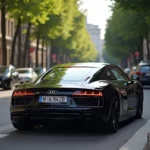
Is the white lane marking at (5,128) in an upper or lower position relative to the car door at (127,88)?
lower

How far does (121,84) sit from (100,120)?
1469 millimetres

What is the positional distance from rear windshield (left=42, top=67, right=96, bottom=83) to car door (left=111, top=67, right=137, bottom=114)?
29.3 inches

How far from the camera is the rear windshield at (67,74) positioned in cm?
956

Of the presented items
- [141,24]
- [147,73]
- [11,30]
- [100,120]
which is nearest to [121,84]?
[100,120]

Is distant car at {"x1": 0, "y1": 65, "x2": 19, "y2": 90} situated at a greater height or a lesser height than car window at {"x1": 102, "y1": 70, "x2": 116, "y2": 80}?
lesser

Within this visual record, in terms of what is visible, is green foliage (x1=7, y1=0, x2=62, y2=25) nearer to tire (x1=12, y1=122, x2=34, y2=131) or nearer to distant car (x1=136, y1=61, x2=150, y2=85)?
distant car (x1=136, y1=61, x2=150, y2=85)

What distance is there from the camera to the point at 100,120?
8984 mm

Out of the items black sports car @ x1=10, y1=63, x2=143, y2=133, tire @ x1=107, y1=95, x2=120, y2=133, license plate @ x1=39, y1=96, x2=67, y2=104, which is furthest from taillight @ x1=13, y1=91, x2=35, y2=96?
tire @ x1=107, y1=95, x2=120, y2=133

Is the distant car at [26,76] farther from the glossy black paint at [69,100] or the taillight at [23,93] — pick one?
the taillight at [23,93]

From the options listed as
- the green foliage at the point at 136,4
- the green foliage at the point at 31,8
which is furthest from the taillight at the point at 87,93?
the green foliage at the point at 31,8

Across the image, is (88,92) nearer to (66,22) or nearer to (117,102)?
(117,102)

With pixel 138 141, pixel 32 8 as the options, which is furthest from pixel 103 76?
pixel 32 8

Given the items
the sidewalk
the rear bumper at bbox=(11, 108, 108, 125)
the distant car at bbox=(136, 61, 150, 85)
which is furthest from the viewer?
the distant car at bbox=(136, 61, 150, 85)

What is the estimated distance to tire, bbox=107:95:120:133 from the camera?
9.27m
